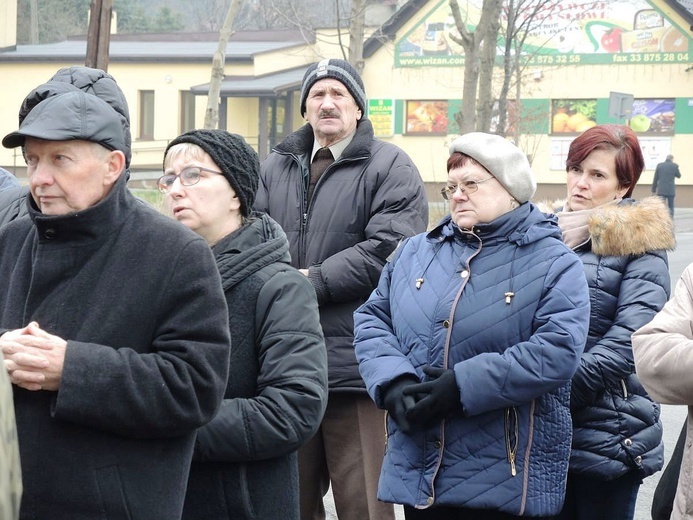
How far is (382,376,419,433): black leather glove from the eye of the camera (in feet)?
11.3

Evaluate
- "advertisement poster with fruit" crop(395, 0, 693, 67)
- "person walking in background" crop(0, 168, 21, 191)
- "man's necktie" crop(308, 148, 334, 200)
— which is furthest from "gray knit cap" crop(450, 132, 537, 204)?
"advertisement poster with fruit" crop(395, 0, 693, 67)

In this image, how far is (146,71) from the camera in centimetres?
4125

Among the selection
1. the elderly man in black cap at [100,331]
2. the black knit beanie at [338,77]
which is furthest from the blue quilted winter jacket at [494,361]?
the black knit beanie at [338,77]

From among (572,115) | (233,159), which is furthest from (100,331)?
(572,115)

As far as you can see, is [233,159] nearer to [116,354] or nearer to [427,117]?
[116,354]

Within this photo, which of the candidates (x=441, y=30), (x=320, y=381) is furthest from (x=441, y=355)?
(x=441, y=30)

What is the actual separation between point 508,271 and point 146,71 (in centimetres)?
3933

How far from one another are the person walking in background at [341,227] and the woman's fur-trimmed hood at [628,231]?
2.87 feet

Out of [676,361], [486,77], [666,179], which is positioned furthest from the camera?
[666,179]

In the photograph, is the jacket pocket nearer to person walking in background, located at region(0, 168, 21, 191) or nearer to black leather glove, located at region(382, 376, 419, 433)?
black leather glove, located at region(382, 376, 419, 433)

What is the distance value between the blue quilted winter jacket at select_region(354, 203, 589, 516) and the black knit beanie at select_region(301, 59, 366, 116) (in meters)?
1.37

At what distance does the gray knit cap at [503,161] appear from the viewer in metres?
3.65

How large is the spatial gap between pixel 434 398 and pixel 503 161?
87 cm

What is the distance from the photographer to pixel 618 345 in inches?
154
